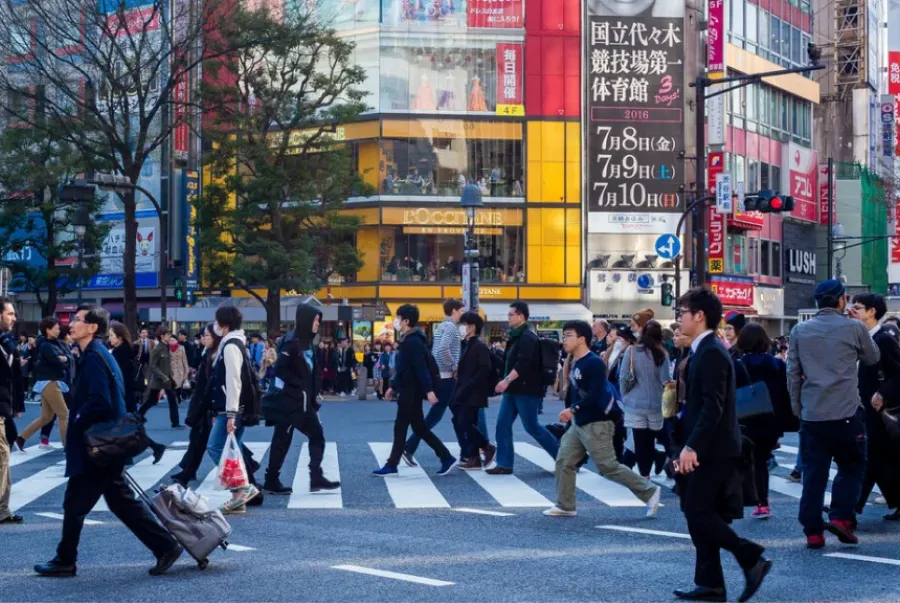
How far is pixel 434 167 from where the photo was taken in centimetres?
4625

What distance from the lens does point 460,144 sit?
46375mm

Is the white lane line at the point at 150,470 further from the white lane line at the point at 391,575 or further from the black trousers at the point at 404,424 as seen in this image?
the white lane line at the point at 391,575

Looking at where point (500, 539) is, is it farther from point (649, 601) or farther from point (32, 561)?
point (32, 561)

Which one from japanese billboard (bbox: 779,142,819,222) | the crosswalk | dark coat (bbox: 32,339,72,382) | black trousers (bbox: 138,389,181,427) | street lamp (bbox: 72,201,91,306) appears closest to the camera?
the crosswalk

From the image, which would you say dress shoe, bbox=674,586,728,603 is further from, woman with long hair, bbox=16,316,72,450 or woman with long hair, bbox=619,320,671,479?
woman with long hair, bbox=16,316,72,450

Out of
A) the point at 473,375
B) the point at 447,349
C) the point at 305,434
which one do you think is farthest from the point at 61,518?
the point at 447,349

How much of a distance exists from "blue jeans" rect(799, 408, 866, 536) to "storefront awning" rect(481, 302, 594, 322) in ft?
119

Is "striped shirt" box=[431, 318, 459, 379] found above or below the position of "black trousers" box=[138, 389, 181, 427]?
above

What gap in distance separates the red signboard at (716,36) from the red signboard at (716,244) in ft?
17.6

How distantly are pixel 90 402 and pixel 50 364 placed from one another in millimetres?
8063

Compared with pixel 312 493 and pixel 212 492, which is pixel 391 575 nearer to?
pixel 312 493

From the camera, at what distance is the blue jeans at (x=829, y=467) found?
853cm

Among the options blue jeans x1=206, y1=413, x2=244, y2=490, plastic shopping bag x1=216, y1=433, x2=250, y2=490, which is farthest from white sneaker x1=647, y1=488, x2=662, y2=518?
blue jeans x1=206, y1=413, x2=244, y2=490

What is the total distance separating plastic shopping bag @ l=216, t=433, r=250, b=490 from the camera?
33.8 ft
